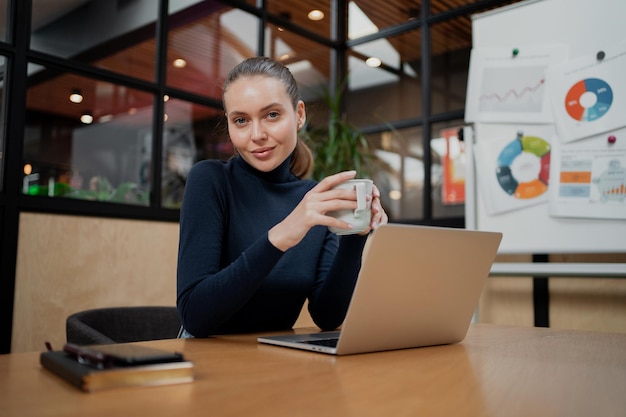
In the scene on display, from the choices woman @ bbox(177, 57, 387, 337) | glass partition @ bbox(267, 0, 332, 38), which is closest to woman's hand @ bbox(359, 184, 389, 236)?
woman @ bbox(177, 57, 387, 337)

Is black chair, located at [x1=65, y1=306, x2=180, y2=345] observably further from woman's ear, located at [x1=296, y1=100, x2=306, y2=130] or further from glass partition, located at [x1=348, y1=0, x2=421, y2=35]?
glass partition, located at [x1=348, y1=0, x2=421, y2=35]

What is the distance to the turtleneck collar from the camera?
1387 millimetres

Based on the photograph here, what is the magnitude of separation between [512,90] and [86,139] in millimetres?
2222

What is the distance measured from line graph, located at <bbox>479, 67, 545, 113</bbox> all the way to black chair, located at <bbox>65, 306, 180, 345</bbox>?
1.89 meters

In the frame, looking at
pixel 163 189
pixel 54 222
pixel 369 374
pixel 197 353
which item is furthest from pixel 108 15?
pixel 369 374

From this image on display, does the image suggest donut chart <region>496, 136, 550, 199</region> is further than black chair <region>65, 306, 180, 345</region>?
Yes

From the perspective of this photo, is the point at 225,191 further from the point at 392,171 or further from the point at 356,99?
the point at 356,99

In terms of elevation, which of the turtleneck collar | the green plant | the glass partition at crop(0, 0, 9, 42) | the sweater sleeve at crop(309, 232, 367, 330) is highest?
the glass partition at crop(0, 0, 9, 42)

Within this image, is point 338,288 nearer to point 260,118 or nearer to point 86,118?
point 260,118

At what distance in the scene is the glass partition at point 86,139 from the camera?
2732 millimetres

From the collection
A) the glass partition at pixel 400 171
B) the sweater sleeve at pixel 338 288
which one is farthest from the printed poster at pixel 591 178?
the sweater sleeve at pixel 338 288

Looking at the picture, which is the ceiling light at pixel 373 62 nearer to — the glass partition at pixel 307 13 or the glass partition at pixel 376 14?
the glass partition at pixel 376 14

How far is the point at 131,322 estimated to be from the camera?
65.1 inches

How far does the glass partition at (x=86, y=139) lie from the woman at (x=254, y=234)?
177 centimetres
